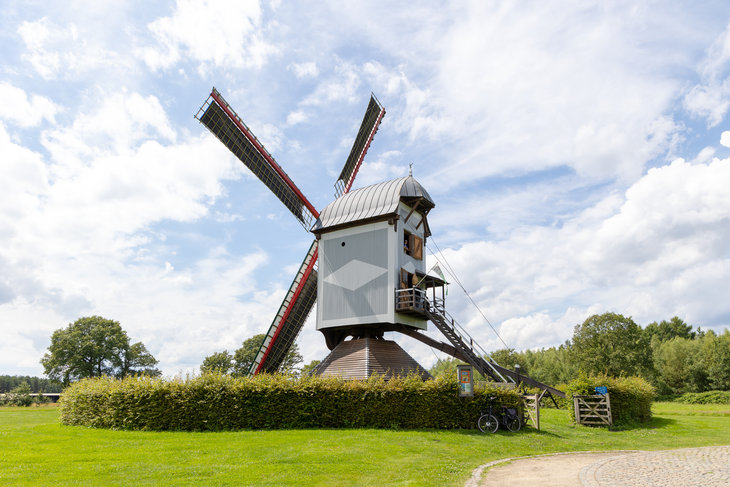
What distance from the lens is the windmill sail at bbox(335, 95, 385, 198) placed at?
31723mm

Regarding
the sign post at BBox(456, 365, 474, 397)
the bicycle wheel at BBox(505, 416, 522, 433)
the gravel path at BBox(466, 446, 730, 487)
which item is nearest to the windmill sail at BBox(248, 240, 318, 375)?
the sign post at BBox(456, 365, 474, 397)

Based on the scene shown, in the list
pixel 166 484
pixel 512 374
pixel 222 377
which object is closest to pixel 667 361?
pixel 512 374

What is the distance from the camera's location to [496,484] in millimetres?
9992

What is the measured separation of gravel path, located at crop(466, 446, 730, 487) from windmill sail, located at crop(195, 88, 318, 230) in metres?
20.1

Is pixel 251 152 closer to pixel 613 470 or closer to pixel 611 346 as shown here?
pixel 613 470

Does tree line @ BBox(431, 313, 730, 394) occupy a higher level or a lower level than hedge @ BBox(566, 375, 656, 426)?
higher

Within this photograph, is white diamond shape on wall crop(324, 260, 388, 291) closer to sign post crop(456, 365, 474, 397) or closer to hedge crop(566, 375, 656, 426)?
sign post crop(456, 365, 474, 397)

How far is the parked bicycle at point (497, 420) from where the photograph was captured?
59.7 feet

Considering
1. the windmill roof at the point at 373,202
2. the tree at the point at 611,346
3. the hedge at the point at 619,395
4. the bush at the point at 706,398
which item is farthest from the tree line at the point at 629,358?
the windmill roof at the point at 373,202

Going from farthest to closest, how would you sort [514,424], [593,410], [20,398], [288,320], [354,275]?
1. [20,398]
2. [288,320]
3. [354,275]
4. [593,410]
5. [514,424]

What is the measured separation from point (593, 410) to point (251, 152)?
71.4 ft

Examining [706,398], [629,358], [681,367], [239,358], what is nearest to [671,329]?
[681,367]

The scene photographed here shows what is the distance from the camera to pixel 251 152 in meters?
27.3

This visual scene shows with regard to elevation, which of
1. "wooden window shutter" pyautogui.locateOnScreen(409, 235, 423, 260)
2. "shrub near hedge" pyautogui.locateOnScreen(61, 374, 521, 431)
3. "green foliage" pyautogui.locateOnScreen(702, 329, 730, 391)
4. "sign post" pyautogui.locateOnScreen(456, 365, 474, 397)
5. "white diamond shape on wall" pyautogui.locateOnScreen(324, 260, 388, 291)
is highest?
"wooden window shutter" pyautogui.locateOnScreen(409, 235, 423, 260)
